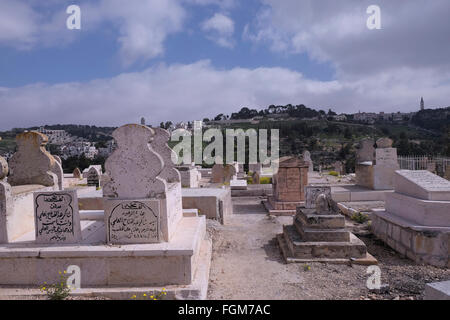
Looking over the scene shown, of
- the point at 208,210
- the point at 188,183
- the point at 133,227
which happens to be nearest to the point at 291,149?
the point at 188,183

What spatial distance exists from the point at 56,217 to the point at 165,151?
8.02ft

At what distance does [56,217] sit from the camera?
14.1 feet

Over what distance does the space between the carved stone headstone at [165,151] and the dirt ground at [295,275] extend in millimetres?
1886

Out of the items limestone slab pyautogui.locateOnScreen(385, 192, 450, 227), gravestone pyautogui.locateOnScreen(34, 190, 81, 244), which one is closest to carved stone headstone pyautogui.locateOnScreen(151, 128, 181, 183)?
gravestone pyautogui.locateOnScreen(34, 190, 81, 244)

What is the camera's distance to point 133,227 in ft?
13.9

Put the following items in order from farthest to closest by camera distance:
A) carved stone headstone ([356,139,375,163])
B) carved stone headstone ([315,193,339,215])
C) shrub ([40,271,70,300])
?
carved stone headstone ([356,139,375,163])
carved stone headstone ([315,193,339,215])
shrub ([40,271,70,300])

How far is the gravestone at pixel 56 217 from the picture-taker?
4.29 meters

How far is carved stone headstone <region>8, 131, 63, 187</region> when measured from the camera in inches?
216

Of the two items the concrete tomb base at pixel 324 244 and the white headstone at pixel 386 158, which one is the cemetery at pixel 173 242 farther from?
the white headstone at pixel 386 158

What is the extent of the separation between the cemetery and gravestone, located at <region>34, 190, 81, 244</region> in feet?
0.05

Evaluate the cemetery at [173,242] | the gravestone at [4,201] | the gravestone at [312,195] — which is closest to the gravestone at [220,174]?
the cemetery at [173,242]

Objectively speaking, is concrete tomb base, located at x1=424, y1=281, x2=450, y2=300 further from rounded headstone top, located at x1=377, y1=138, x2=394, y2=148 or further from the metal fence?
the metal fence

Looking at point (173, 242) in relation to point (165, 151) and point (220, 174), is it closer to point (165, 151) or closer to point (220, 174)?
point (165, 151)
